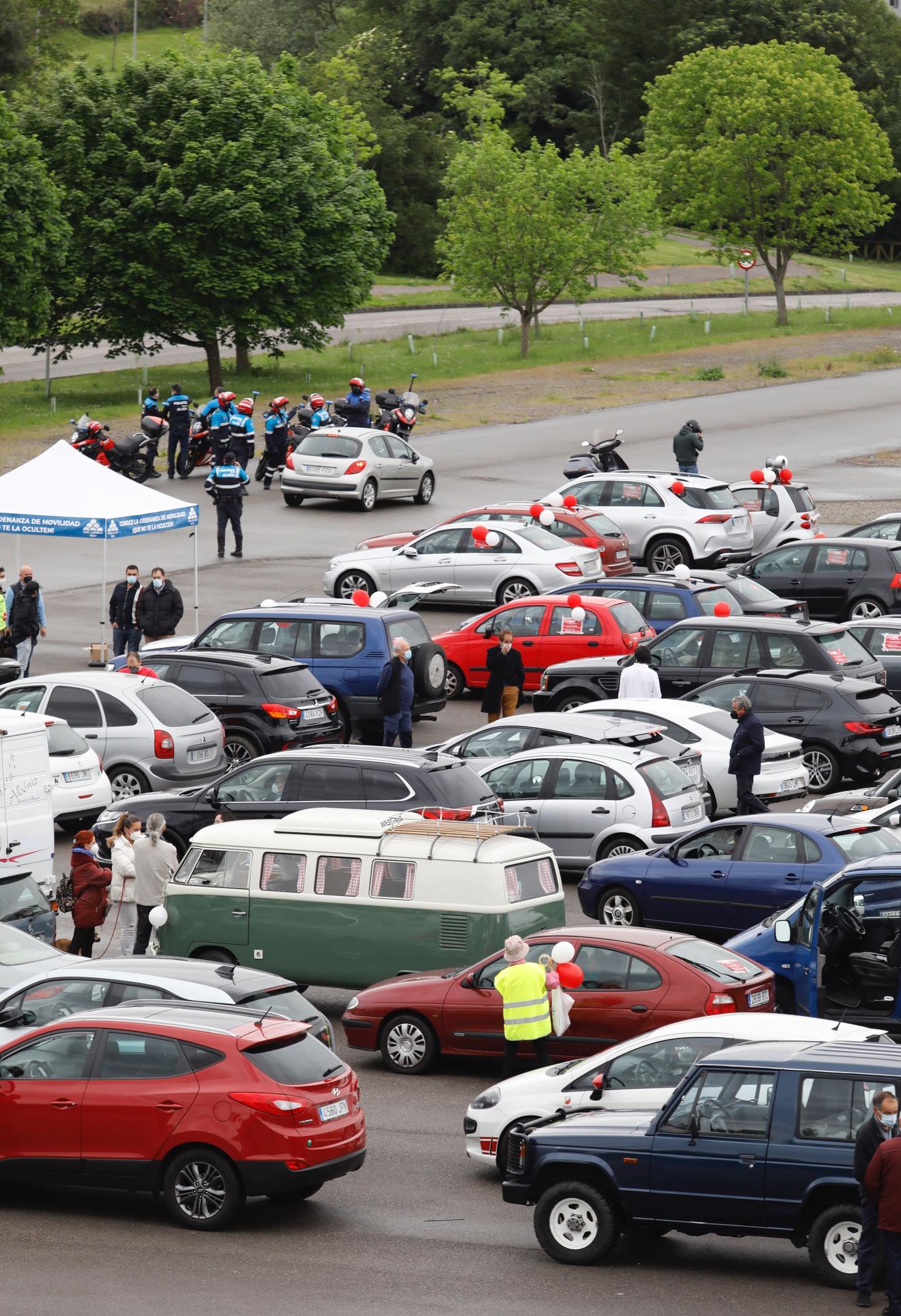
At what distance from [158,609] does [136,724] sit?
524 centimetres

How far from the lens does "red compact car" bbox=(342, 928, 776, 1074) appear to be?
13062 mm

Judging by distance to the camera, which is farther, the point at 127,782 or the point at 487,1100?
the point at 127,782

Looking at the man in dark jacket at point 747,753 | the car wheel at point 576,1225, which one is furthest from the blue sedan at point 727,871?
the car wheel at point 576,1225

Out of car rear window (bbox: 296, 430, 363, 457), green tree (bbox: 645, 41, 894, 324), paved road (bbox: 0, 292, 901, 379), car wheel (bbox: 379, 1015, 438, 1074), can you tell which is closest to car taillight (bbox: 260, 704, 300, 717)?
car wheel (bbox: 379, 1015, 438, 1074)

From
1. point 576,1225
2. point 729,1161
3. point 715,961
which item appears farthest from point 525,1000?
point 729,1161

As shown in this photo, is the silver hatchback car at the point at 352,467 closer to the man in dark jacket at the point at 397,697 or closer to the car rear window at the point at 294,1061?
the man in dark jacket at the point at 397,697

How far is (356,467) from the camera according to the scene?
37500mm

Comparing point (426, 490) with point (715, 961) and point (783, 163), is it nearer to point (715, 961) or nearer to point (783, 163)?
point (715, 961)

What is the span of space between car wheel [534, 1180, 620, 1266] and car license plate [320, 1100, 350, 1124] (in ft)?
4.37

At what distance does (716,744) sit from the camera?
2072 centimetres

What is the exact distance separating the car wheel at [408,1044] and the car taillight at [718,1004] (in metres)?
2.28

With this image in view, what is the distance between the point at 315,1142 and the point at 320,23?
107133 millimetres

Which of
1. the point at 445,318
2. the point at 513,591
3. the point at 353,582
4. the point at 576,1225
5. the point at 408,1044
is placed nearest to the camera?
the point at 576,1225

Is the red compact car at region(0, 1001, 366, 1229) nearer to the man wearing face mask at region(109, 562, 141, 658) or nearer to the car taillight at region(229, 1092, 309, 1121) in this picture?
the car taillight at region(229, 1092, 309, 1121)
